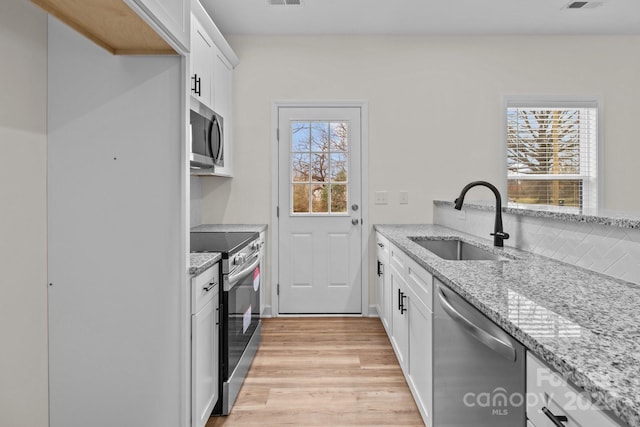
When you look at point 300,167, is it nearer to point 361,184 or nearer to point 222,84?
point 361,184

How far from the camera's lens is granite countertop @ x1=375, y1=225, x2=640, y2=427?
2.14 ft

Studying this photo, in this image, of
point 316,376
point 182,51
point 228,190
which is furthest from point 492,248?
point 228,190

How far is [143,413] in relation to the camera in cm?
167

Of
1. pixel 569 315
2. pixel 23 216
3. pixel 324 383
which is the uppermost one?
pixel 23 216

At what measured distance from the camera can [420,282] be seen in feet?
6.49

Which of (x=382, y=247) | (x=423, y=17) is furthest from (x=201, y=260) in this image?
(x=423, y=17)

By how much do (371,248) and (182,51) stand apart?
2.63 metres

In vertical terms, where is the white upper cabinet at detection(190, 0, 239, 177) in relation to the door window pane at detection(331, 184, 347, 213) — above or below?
above

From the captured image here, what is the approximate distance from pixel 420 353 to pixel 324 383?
2.46 ft

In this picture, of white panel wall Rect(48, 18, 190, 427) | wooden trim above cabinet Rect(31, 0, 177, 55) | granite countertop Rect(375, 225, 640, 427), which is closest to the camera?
granite countertop Rect(375, 225, 640, 427)

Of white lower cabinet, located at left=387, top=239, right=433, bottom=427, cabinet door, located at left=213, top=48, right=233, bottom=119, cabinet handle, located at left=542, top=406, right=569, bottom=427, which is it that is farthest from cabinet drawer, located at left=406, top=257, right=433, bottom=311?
cabinet door, located at left=213, top=48, right=233, bottom=119

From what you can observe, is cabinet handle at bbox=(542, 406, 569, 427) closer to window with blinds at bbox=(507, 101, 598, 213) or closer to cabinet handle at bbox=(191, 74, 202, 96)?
cabinet handle at bbox=(191, 74, 202, 96)

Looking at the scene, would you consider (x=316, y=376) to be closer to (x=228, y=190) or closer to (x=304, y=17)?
(x=228, y=190)

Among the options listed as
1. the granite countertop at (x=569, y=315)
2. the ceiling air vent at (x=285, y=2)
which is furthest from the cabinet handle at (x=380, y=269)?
the ceiling air vent at (x=285, y=2)
